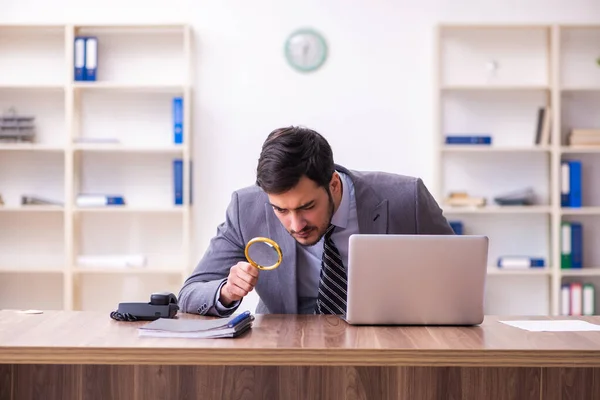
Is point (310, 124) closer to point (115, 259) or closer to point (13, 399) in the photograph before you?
point (115, 259)

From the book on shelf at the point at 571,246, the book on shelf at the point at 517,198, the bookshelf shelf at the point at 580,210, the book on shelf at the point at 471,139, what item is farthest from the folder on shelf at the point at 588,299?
the book on shelf at the point at 471,139

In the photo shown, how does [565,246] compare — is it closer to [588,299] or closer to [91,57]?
[588,299]

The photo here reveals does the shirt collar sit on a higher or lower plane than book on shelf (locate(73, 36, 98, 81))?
lower

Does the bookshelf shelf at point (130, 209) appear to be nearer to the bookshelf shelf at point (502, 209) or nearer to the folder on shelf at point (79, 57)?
the folder on shelf at point (79, 57)

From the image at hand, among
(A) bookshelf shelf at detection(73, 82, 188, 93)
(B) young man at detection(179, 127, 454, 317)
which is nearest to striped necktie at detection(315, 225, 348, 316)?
(B) young man at detection(179, 127, 454, 317)

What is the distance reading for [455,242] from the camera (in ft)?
6.93

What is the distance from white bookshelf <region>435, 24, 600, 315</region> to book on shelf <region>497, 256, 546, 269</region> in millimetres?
157

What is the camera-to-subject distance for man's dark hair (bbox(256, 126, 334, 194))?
233 cm

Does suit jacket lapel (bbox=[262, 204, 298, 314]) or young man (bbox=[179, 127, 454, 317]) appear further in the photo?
suit jacket lapel (bbox=[262, 204, 298, 314])

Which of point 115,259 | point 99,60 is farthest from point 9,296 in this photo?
point 99,60

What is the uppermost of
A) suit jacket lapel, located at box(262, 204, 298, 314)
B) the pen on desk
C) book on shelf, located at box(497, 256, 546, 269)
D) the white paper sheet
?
suit jacket lapel, located at box(262, 204, 298, 314)

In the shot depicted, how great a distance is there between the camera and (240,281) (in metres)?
2.27

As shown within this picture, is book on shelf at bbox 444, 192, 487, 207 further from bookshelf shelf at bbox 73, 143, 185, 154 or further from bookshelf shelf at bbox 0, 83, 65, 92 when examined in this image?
→ bookshelf shelf at bbox 0, 83, 65, 92

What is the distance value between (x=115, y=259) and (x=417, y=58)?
2.25 m
